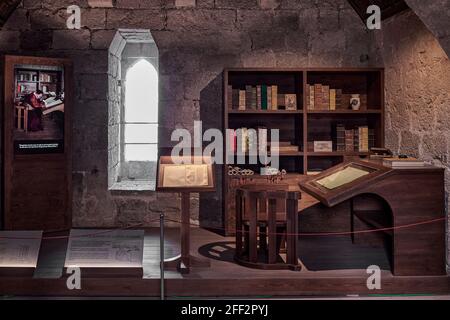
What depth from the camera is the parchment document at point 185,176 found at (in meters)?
4.29

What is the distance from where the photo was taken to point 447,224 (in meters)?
4.27

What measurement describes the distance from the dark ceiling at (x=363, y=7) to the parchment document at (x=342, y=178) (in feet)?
5.78

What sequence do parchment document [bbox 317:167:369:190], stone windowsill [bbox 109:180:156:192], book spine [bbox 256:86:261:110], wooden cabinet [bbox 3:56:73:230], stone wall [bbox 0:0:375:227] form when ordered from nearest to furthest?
parchment document [bbox 317:167:369:190]
wooden cabinet [bbox 3:56:73:230]
book spine [bbox 256:86:261:110]
stone wall [bbox 0:0:375:227]
stone windowsill [bbox 109:180:156:192]

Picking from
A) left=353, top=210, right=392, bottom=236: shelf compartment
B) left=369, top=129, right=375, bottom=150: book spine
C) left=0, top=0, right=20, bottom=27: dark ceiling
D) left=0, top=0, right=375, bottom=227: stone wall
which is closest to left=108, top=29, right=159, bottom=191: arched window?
left=0, top=0, right=375, bottom=227: stone wall

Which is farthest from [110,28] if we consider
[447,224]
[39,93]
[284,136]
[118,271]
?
[447,224]

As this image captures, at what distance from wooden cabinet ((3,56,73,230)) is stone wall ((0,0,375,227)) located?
0.21 meters

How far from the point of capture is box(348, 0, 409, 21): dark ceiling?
508 cm

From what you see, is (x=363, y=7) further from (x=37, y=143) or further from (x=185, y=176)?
(x=37, y=143)

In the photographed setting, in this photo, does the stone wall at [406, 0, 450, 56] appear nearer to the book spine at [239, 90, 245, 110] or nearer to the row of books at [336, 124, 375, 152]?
the row of books at [336, 124, 375, 152]

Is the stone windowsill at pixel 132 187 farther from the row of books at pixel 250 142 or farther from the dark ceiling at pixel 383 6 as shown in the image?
the dark ceiling at pixel 383 6

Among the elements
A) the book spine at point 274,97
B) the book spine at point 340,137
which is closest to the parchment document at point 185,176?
the book spine at point 274,97

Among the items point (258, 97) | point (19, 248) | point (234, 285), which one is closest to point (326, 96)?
point (258, 97)

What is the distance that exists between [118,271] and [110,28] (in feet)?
10.6
